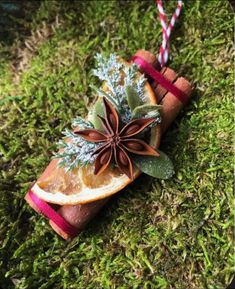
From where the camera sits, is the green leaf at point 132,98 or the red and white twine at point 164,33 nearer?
the green leaf at point 132,98

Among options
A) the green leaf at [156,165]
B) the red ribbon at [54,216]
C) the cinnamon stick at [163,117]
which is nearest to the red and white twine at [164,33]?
the cinnamon stick at [163,117]

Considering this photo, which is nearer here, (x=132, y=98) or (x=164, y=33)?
(x=132, y=98)

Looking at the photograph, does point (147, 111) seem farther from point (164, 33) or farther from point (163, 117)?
point (164, 33)

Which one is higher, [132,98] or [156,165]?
[132,98]

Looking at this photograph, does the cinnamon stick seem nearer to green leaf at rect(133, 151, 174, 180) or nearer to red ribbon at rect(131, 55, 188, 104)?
red ribbon at rect(131, 55, 188, 104)

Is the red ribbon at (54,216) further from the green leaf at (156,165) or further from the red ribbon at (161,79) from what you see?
the red ribbon at (161,79)

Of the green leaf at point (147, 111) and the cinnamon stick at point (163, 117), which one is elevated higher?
the green leaf at point (147, 111)

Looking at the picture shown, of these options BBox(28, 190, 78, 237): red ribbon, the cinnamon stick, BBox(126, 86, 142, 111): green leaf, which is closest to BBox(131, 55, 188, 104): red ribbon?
the cinnamon stick

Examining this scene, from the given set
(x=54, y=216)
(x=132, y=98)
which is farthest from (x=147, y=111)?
(x=54, y=216)
